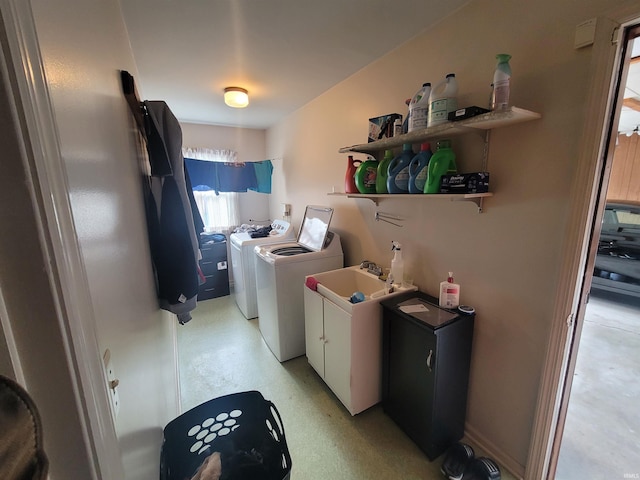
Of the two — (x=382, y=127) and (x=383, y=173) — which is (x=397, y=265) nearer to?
(x=383, y=173)

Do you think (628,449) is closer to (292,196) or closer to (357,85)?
(357,85)

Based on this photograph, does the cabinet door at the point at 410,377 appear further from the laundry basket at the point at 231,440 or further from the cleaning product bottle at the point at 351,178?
the cleaning product bottle at the point at 351,178

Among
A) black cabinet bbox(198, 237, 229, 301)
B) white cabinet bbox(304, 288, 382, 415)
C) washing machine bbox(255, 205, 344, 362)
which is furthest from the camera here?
black cabinet bbox(198, 237, 229, 301)

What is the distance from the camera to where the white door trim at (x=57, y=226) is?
0.32 meters

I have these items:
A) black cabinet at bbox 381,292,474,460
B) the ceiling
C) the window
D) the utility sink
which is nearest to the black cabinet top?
black cabinet at bbox 381,292,474,460

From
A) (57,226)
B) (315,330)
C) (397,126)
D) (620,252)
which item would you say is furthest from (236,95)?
(620,252)

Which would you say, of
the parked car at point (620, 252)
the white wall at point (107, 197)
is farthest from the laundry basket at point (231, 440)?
the parked car at point (620, 252)

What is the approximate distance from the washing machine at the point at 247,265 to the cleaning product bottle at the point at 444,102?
2253 millimetres

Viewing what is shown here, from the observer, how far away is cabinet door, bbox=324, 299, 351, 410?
5.59ft

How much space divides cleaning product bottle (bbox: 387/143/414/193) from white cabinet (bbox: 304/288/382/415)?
747 mm

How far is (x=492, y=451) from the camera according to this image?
152 cm

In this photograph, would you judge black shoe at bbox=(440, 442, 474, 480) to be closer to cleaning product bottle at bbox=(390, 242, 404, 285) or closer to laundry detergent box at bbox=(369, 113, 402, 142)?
cleaning product bottle at bbox=(390, 242, 404, 285)

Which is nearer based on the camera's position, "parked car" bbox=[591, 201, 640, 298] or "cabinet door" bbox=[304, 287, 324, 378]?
"cabinet door" bbox=[304, 287, 324, 378]

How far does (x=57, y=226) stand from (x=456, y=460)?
193cm
